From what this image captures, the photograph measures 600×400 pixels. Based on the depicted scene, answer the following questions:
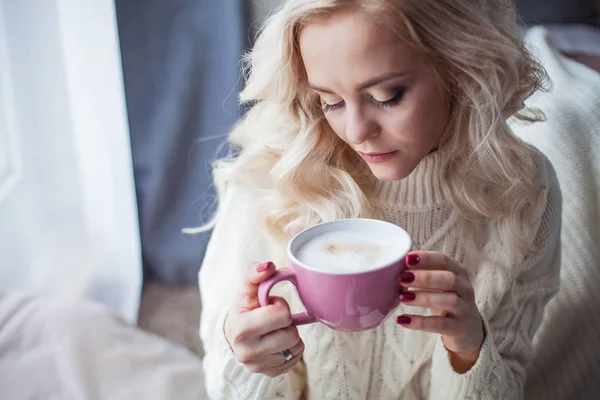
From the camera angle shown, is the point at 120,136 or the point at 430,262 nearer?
the point at 430,262

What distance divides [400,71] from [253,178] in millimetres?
380

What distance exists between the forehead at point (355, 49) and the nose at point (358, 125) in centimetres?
4

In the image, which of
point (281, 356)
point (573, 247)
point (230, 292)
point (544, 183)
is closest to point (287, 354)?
point (281, 356)

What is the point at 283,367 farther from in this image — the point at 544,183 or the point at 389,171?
the point at 544,183

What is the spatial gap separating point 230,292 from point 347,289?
405 millimetres

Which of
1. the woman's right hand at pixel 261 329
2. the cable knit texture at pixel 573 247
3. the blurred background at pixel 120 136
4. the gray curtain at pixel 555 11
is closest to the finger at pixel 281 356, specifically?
the woman's right hand at pixel 261 329

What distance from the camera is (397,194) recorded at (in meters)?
1.05

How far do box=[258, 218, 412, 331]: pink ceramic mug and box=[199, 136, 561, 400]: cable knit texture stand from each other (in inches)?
10.5

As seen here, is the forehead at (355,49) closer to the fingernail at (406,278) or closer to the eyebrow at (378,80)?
the eyebrow at (378,80)

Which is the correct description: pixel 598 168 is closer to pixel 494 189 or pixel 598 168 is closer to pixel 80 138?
pixel 494 189

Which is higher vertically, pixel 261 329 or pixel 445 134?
pixel 445 134

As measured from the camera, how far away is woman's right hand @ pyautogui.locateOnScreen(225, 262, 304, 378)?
0.79 metres

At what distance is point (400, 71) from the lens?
2.76 feet

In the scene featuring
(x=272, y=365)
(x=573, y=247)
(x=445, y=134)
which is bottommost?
(x=573, y=247)
